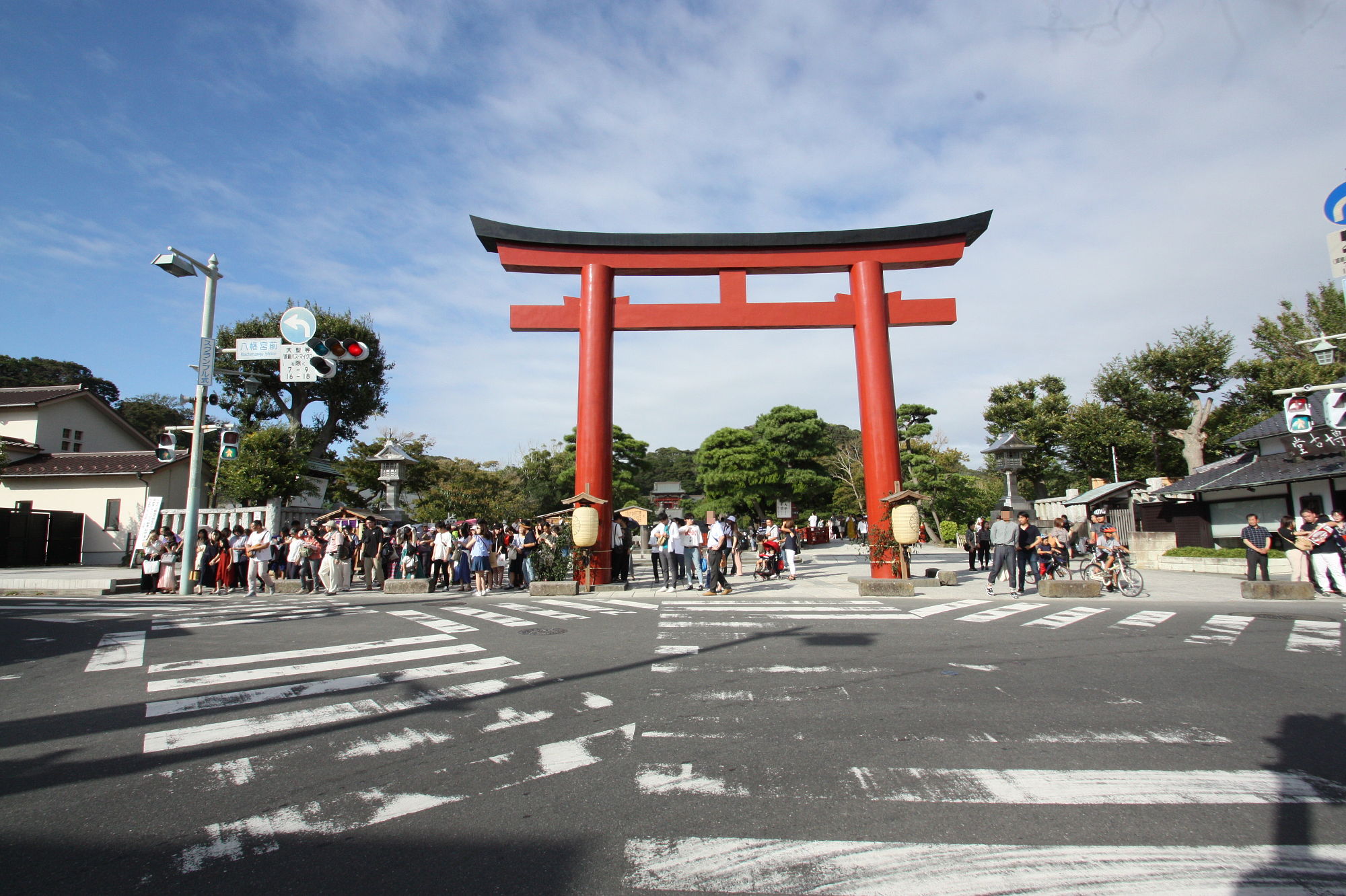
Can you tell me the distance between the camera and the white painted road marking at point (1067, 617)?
9344mm

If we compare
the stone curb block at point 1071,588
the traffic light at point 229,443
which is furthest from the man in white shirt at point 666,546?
the traffic light at point 229,443

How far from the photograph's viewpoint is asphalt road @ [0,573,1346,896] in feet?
9.10

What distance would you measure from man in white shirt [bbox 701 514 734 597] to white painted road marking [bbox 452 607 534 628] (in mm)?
4551

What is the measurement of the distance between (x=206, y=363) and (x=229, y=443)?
2.01m

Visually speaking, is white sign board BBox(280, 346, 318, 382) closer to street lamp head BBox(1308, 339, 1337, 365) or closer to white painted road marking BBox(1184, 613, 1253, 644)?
white painted road marking BBox(1184, 613, 1253, 644)

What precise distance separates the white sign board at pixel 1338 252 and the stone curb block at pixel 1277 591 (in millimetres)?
5427

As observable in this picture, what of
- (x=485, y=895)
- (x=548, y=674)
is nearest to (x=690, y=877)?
(x=485, y=895)

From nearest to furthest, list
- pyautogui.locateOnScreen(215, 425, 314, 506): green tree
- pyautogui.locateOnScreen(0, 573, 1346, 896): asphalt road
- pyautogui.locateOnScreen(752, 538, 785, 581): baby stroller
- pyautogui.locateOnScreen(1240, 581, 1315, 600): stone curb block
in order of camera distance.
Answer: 1. pyautogui.locateOnScreen(0, 573, 1346, 896): asphalt road
2. pyautogui.locateOnScreen(1240, 581, 1315, 600): stone curb block
3. pyautogui.locateOnScreen(752, 538, 785, 581): baby stroller
4. pyautogui.locateOnScreen(215, 425, 314, 506): green tree

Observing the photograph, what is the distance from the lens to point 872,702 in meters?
5.20

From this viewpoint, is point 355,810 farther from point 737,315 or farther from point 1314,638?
point 737,315

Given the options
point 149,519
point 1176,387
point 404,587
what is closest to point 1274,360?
point 1176,387

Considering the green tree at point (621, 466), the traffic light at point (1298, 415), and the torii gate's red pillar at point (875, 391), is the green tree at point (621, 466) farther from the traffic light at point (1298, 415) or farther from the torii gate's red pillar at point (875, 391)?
the traffic light at point (1298, 415)

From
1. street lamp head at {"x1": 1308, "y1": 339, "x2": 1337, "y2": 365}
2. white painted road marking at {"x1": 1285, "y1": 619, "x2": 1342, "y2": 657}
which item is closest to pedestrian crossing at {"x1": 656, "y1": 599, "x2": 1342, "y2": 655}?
white painted road marking at {"x1": 1285, "y1": 619, "x2": 1342, "y2": 657}

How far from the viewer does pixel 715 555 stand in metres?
13.7
